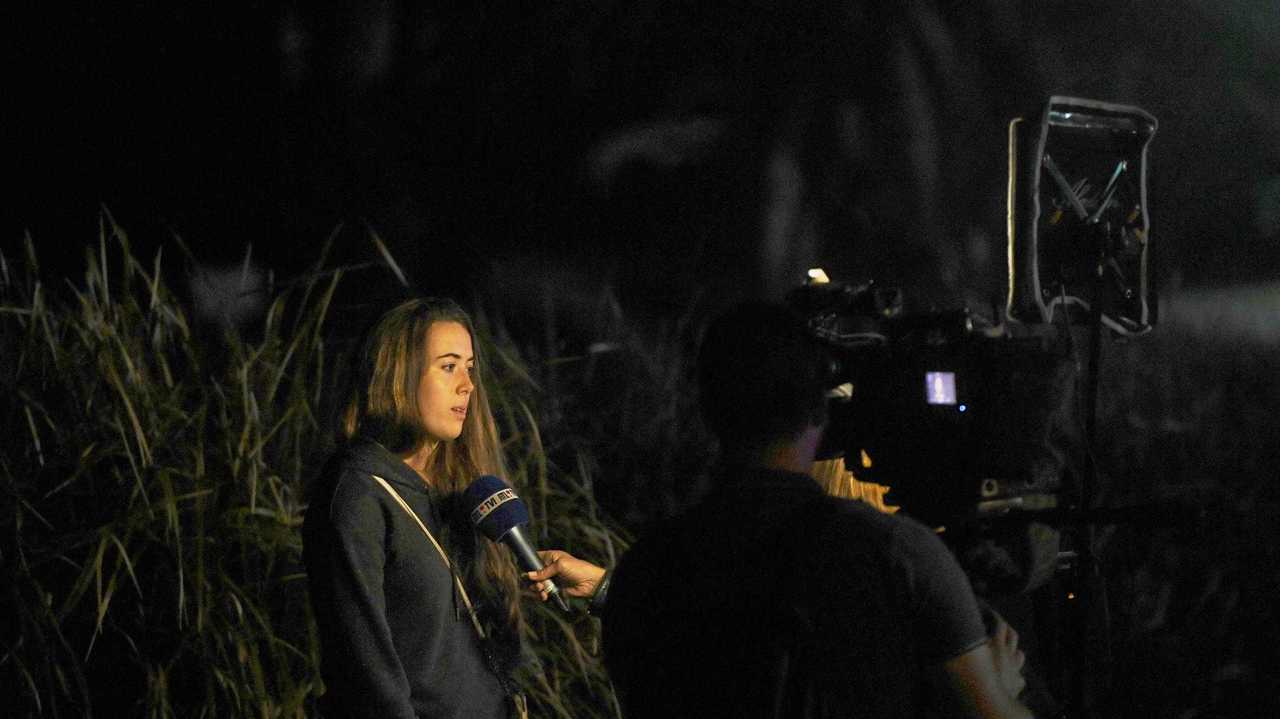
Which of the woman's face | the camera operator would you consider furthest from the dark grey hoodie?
the camera operator

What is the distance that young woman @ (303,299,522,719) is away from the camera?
2.06 m

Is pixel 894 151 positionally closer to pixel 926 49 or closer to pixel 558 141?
pixel 926 49

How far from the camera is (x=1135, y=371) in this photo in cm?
613

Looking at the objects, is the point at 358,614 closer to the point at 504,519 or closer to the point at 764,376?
the point at 504,519

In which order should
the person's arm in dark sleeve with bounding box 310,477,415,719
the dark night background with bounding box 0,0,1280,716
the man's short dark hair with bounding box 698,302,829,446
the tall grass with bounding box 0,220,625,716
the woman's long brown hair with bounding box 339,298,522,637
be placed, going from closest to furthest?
the man's short dark hair with bounding box 698,302,829,446, the person's arm in dark sleeve with bounding box 310,477,415,719, the woman's long brown hair with bounding box 339,298,522,637, the tall grass with bounding box 0,220,625,716, the dark night background with bounding box 0,0,1280,716

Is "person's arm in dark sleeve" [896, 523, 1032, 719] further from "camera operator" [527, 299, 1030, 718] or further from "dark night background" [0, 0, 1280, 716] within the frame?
"dark night background" [0, 0, 1280, 716]

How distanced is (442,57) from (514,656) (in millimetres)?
5148

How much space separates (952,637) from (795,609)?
0.16m

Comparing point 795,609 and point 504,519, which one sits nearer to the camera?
point 795,609

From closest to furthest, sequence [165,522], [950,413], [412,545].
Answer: [950,413]
[412,545]
[165,522]

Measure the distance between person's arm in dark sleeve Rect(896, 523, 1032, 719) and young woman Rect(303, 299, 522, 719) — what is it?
0.99m

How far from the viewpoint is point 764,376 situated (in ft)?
4.71

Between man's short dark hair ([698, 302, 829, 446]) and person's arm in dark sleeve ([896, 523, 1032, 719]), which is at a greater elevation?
man's short dark hair ([698, 302, 829, 446])

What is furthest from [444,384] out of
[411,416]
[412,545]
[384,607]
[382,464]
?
[384,607]
